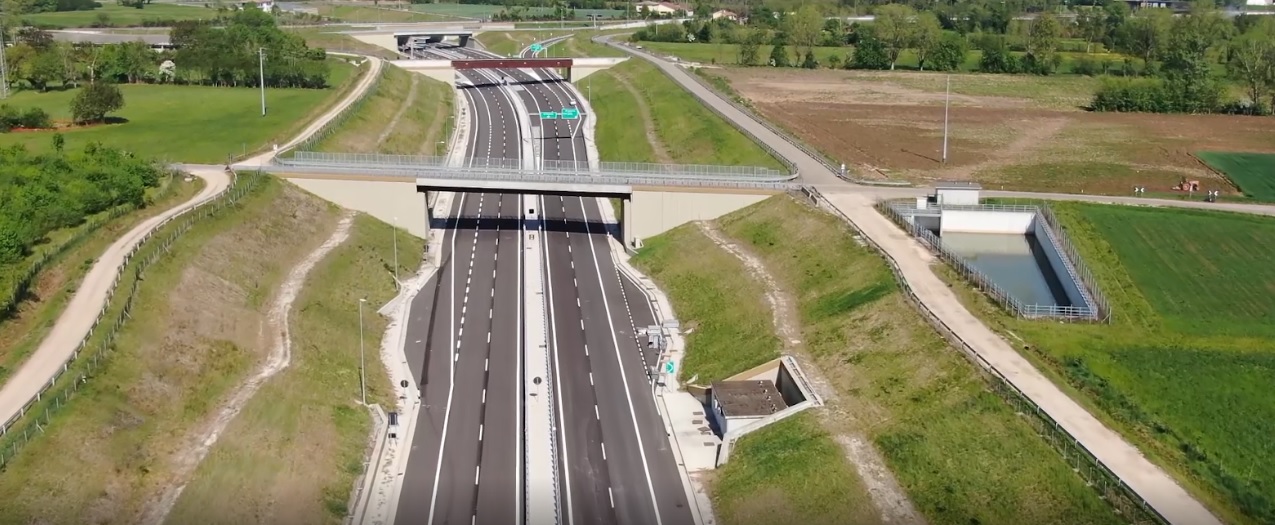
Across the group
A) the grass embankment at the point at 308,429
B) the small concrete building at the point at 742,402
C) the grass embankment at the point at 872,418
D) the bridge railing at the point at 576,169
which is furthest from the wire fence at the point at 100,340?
the small concrete building at the point at 742,402

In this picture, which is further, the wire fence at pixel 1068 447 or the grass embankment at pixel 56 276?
the grass embankment at pixel 56 276

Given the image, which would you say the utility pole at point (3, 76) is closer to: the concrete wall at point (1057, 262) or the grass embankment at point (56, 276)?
the grass embankment at point (56, 276)

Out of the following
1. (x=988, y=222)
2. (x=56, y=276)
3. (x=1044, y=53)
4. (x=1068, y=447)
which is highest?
(x=1044, y=53)

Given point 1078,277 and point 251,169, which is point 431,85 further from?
point 1078,277

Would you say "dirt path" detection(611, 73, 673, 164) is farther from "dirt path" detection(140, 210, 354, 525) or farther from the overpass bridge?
"dirt path" detection(140, 210, 354, 525)

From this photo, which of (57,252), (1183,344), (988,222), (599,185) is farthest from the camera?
(599,185)

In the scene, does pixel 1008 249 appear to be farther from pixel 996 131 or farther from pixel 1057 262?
pixel 996 131

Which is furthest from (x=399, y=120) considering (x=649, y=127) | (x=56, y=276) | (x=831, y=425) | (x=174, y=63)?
(x=831, y=425)
